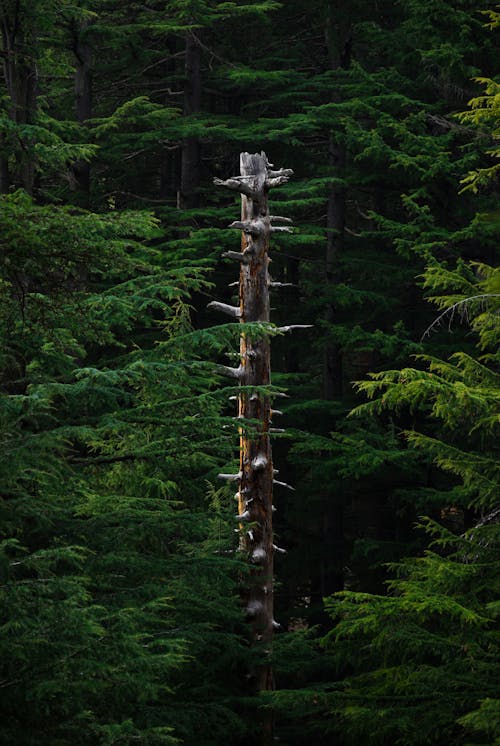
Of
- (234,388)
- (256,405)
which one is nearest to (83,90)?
(256,405)

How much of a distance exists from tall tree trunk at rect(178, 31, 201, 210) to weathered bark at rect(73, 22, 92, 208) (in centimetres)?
184

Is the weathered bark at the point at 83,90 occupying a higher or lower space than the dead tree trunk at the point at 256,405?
higher

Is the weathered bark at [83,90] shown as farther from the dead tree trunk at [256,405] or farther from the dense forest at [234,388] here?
the dead tree trunk at [256,405]

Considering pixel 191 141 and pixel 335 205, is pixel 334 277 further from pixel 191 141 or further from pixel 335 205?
pixel 191 141

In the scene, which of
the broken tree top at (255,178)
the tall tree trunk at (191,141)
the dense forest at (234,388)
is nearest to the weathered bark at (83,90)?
the dense forest at (234,388)

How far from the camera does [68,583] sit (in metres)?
5.06

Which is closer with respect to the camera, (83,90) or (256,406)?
(256,406)

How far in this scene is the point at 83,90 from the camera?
1766cm

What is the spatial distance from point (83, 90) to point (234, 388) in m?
11.3

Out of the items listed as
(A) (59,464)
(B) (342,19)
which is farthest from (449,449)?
(B) (342,19)

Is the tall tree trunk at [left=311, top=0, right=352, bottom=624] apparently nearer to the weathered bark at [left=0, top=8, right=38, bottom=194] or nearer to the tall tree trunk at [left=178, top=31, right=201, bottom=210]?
the tall tree trunk at [left=178, top=31, right=201, bottom=210]

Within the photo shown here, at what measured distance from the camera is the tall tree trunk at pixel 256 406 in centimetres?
1140

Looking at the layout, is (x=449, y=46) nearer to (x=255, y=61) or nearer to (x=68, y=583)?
(x=255, y=61)

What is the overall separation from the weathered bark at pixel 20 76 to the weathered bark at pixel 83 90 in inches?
250
